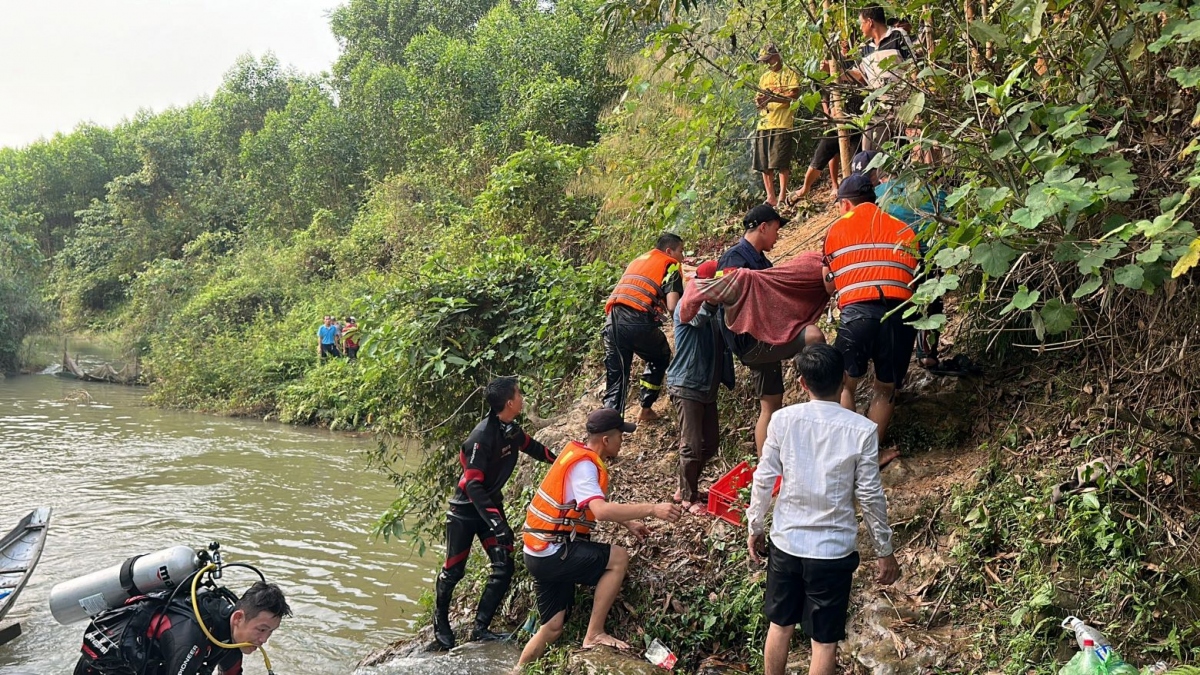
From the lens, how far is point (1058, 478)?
4.01m

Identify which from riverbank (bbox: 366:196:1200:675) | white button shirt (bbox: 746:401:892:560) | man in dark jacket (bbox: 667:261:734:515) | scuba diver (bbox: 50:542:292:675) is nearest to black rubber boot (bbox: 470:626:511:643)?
riverbank (bbox: 366:196:1200:675)

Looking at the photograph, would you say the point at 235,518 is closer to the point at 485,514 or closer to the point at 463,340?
the point at 463,340

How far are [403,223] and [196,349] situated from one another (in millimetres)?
7419

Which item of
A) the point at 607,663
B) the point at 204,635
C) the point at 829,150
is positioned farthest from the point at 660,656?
the point at 829,150

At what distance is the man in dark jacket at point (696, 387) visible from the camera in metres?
5.29

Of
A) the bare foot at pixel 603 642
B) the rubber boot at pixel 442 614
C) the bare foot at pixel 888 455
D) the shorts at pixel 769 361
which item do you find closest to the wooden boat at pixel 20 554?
the rubber boot at pixel 442 614

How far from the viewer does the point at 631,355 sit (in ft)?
21.7

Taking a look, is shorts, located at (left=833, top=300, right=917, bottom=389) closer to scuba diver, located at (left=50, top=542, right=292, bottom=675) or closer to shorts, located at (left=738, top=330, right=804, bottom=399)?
shorts, located at (left=738, top=330, right=804, bottom=399)

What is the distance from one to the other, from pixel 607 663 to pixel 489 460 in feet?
5.69

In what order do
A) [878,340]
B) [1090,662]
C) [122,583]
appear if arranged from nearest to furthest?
[1090,662] → [122,583] → [878,340]

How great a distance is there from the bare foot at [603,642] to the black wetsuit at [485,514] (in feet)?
3.55

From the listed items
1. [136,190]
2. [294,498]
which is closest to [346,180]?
[136,190]

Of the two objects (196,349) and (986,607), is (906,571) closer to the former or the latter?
(986,607)

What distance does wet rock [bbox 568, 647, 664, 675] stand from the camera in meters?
4.23
